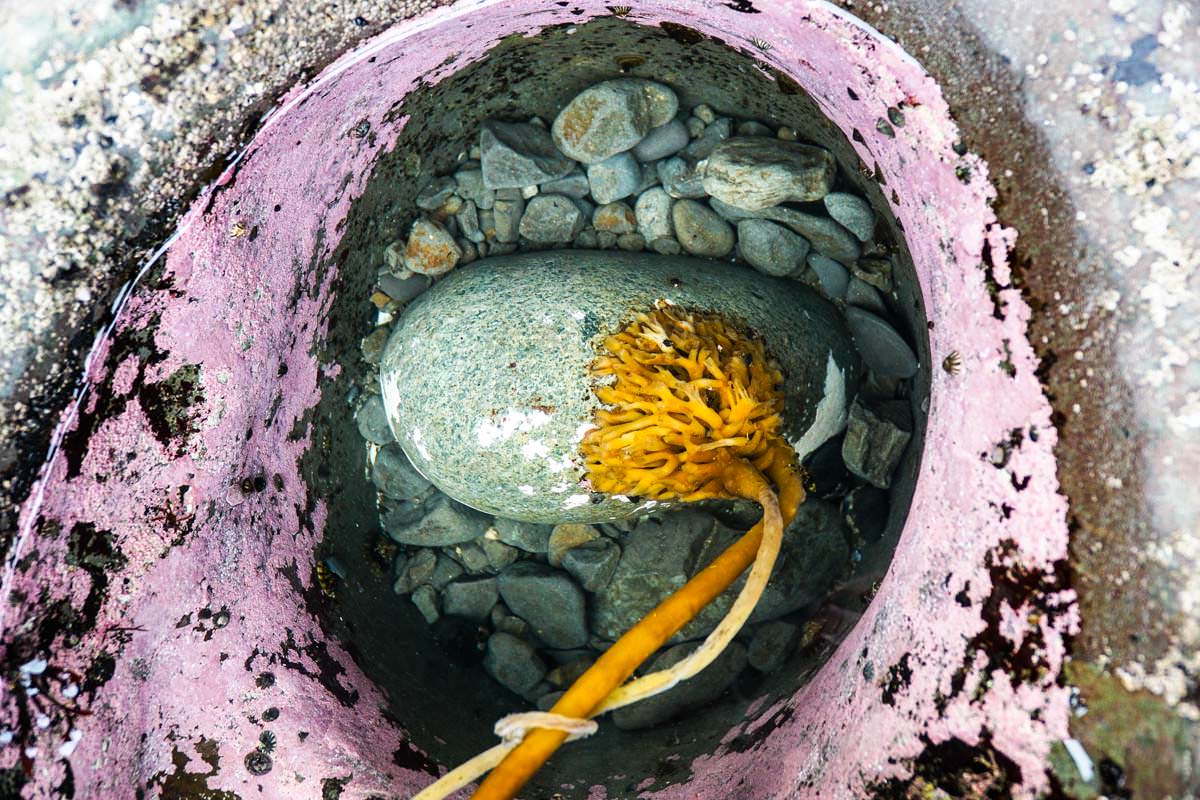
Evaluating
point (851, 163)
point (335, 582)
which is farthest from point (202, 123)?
point (851, 163)

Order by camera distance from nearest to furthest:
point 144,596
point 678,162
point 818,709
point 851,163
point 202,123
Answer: point 202,123, point 144,596, point 818,709, point 851,163, point 678,162

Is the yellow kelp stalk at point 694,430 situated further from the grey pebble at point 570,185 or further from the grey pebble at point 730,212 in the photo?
the grey pebble at point 570,185

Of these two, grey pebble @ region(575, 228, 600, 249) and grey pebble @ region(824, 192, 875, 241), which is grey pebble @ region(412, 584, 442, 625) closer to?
grey pebble @ region(575, 228, 600, 249)

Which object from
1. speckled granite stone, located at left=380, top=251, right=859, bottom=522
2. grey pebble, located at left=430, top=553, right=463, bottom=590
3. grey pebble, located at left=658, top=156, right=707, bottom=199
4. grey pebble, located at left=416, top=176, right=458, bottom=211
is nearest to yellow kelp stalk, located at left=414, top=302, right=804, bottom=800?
speckled granite stone, located at left=380, top=251, right=859, bottom=522

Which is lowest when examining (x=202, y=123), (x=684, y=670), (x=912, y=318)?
(x=684, y=670)

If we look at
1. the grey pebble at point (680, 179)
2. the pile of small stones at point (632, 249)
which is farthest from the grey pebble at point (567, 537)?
the grey pebble at point (680, 179)

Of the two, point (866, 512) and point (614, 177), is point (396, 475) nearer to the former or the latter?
point (614, 177)

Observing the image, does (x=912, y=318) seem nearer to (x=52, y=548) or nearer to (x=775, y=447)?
(x=775, y=447)
